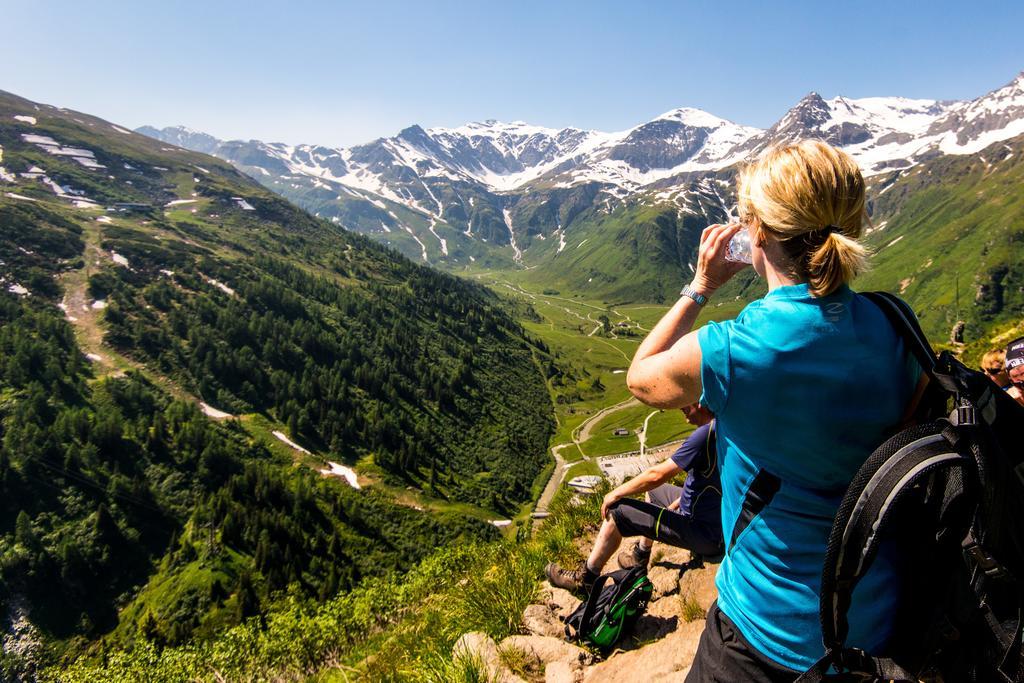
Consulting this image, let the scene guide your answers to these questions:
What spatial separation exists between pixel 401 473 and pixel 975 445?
382 ft

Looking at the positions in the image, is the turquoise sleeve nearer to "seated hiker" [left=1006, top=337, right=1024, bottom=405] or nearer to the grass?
the grass

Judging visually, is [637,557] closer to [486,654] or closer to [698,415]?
[486,654]

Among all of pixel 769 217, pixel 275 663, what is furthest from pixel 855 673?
pixel 275 663

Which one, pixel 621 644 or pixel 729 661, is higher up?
pixel 729 661

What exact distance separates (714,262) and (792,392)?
4.23 feet

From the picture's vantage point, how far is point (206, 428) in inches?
3905

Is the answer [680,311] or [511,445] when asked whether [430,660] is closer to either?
[680,311]

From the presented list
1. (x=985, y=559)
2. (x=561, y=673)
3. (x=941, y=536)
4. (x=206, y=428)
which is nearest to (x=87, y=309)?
(x=206, y=428)

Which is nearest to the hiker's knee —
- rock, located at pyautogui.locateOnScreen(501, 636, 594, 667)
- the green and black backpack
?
the green and black backpack

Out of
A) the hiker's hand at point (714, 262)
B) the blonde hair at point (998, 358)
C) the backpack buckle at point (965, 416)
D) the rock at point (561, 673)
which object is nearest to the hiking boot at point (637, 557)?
the rock at point (561, 673)

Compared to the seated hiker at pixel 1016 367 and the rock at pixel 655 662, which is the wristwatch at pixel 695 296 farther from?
the seated hiker at pixel 1016 367

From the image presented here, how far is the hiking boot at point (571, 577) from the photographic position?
764cm

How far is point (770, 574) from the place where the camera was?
291cm

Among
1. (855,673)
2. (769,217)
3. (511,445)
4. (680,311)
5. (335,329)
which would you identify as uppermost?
(769,217)
